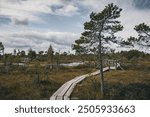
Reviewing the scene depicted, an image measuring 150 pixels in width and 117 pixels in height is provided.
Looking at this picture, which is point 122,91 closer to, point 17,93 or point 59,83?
point 59,83

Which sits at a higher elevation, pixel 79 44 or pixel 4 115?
pixel 79 44

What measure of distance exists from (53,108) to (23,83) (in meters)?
18.0

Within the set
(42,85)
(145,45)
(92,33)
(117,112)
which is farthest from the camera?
(42,85)

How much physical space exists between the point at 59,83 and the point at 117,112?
1947 centimetres

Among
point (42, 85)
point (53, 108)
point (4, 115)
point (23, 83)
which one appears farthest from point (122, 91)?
point (4, 115)

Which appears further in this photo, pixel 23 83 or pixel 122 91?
pixel 23 83

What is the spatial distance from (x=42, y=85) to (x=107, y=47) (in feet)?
31.9

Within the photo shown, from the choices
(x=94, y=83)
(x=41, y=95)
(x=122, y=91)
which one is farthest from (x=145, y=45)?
(x=41, y=95)

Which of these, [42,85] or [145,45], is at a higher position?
[145,45]

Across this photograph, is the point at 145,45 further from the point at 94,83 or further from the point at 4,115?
the point at 4,115

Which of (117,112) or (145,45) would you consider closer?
(117,112)

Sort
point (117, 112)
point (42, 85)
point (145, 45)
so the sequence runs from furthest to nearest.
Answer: point (42, 85) < point (145, 45) < point (117, 112)

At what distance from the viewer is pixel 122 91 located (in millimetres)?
35031

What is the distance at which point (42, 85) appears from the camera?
1471 inches
